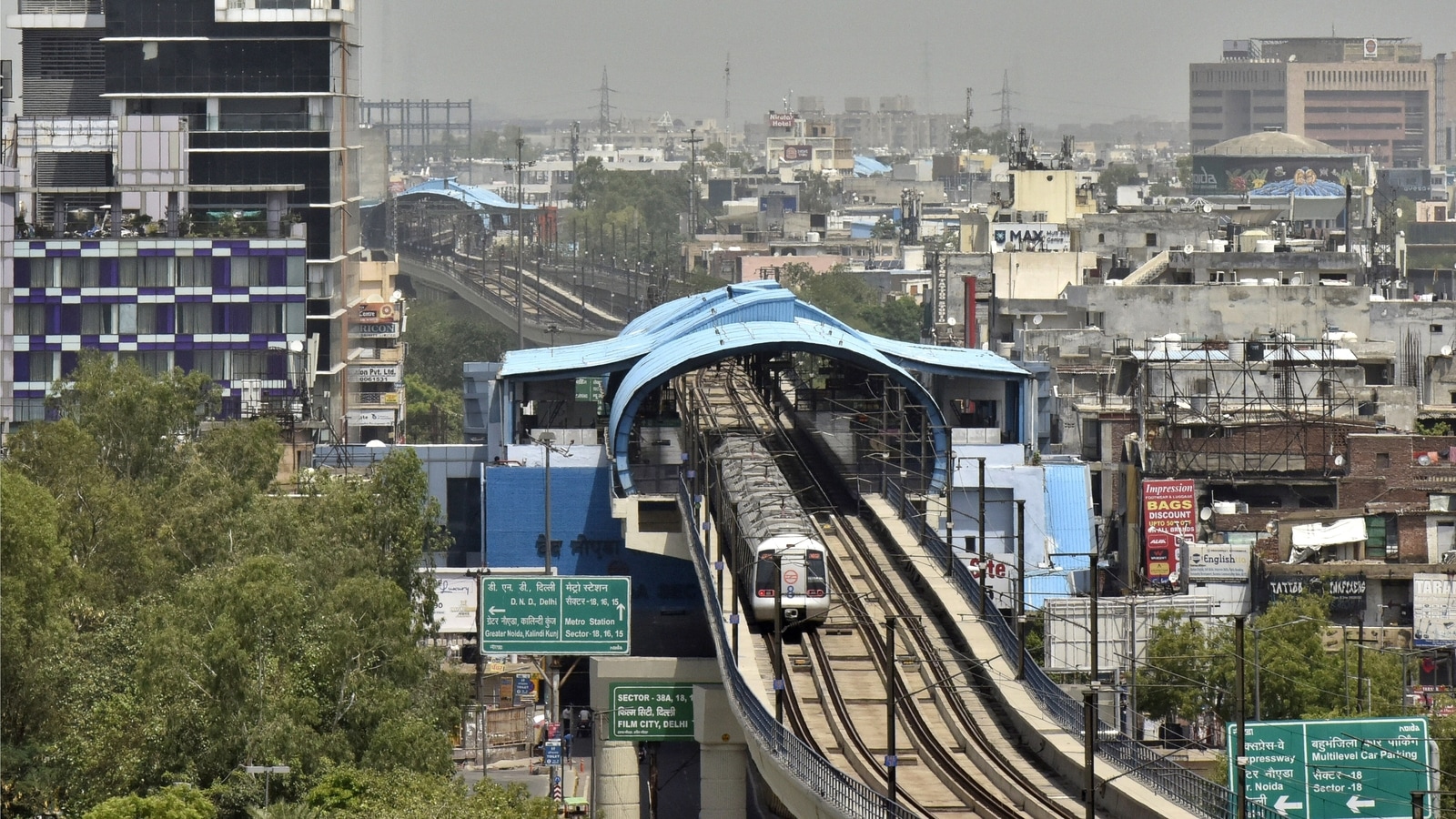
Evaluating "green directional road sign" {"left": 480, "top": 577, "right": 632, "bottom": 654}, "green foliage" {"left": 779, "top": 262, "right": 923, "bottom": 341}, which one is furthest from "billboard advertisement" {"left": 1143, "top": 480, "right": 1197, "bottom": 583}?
"green foliage" {"left": 779, "top": 262, "right": 923, "bottom": 341}

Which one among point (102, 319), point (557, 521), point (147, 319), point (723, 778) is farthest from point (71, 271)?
point (723, 778)

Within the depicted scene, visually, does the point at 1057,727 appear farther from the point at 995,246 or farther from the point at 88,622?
the point at 995,246

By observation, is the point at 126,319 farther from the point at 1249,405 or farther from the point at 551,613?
the point at 551,613

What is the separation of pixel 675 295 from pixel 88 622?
140 metres

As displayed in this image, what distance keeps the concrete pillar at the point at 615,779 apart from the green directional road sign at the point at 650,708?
1986mm

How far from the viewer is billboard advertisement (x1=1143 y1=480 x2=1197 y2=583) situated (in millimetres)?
66562

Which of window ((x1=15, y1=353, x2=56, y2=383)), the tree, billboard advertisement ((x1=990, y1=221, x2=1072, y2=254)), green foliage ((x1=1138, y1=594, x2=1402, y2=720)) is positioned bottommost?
green foliage ((x1=1138, y1=594, x2=1402, y2=720))

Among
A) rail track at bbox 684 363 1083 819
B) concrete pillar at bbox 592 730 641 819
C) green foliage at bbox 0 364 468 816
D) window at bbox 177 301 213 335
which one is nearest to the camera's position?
rail track at bbox 684 363 1083 819

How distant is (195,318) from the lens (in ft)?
298

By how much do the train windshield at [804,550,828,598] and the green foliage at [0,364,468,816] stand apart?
7064 mm

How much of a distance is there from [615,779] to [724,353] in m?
17.9

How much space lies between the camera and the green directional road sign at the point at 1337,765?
35531 mm

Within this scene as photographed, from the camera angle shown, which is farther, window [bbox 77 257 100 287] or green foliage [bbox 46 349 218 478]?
window [bbox 77 257 100 287]

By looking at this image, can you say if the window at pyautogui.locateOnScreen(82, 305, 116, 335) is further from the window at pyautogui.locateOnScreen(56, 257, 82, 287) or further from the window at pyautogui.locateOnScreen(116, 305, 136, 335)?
the window at pyautogui.locateOnScreen(56, 257, 82, 287)
